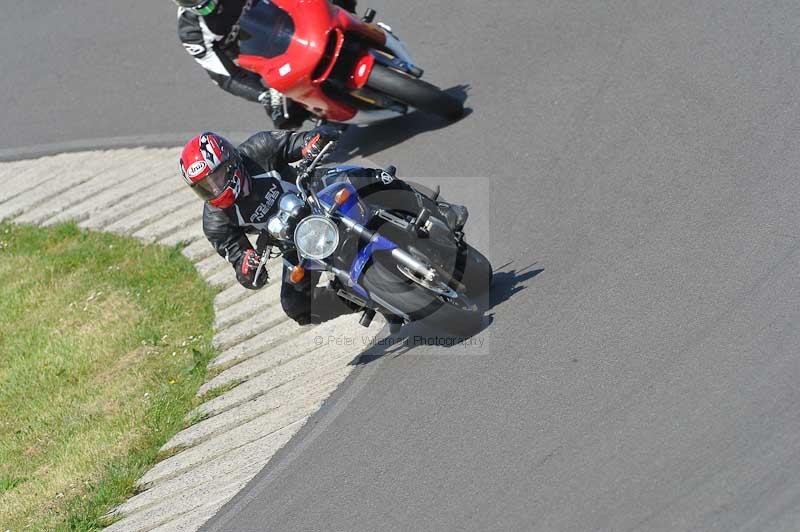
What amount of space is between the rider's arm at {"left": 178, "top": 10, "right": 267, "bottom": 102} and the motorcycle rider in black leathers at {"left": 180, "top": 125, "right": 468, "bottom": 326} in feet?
9.40

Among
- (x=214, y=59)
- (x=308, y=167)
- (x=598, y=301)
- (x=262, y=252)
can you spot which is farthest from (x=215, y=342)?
(x=598, y=301)

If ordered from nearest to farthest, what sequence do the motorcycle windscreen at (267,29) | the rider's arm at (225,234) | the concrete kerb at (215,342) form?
the concrete kerb at (215,342) → the rider's arm at (225,234) → the motorcycle windscreen at (267,29)

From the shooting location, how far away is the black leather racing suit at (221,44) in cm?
1076

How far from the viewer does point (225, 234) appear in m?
7.91

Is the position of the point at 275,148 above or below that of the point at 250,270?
above

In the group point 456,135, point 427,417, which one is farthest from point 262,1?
point 427,417

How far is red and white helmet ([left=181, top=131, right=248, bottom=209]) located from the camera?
7.36 m

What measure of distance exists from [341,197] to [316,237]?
44 cm

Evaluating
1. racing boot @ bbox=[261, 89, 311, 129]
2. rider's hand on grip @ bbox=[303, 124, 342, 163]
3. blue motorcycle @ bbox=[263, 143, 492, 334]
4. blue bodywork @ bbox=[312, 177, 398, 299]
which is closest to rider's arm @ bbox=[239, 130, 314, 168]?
rider's hand on grip @ bbox=[303, 124, 342, 163]

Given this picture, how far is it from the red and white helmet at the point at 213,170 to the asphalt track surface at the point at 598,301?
1552 millimetres

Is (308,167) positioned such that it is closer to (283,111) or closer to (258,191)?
(258,191)

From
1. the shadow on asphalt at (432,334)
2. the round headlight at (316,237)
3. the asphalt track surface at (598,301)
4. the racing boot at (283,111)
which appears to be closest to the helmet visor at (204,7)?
the racing boot at (283,111)

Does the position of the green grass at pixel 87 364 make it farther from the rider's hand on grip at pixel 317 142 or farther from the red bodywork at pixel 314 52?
the rider's hand on grip at pixel 317 142

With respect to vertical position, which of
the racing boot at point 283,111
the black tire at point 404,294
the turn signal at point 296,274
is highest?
the black tire at point 404,294
